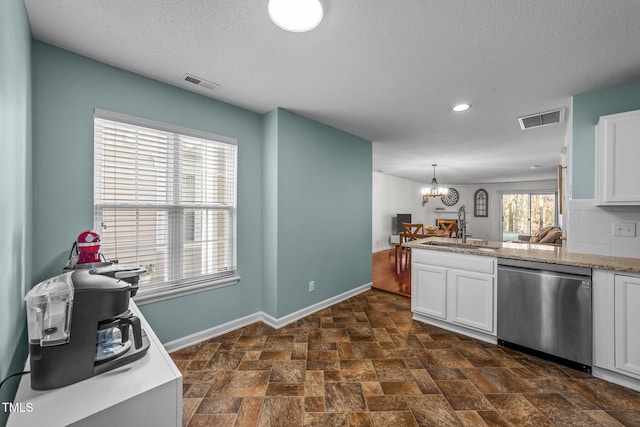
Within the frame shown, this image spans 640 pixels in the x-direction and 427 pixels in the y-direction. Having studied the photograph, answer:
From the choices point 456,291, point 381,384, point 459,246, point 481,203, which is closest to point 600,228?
point 459,246

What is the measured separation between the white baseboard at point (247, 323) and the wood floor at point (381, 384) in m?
0.07

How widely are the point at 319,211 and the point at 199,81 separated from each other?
184cm

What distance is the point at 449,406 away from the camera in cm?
170

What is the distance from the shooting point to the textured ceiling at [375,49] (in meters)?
1.47

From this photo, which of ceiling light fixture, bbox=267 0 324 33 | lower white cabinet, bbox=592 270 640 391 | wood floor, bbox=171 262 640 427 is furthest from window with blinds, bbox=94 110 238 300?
lower white cabinet, bbox=592 270 640 391

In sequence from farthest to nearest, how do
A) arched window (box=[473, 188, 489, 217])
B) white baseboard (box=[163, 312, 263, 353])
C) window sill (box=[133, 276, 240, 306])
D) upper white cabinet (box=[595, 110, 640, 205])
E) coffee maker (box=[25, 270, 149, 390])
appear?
1. arched window (box=[473, 188, 489, 217])
2. white baseboard (box=[163, 312, 263, 353])
3. window sill (box=[133, 276, 240, 306])
4. upper white cabinet (box=[595, 110, 640, 205])
5. coffee maker (box=[25, 270, 149, 390])

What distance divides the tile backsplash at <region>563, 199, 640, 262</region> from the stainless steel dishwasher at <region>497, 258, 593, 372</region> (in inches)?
23.2

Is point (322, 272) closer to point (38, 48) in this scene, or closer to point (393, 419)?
point (393, 419)

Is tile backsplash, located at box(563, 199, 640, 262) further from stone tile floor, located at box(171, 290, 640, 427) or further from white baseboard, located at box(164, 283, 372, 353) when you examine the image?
white baseboard, located at box(164, 283, 372, 353)

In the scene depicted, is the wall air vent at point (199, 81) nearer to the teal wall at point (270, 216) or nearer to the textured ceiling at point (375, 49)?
the textured ceiling at point (375, 49)

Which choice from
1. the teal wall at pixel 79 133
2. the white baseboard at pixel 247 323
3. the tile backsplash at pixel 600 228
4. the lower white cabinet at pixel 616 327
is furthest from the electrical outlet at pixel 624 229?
the teal wall at pixel 79 133

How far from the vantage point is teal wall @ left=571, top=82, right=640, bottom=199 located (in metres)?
2.24

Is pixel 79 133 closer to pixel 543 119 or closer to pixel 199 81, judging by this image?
pixel 199 81

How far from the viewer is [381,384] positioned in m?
1.92
